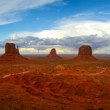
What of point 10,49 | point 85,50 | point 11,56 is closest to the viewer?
point 11,56

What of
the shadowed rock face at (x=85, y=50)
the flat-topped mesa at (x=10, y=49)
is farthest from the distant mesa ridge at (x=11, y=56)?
the shadowed rock face at (x=85, y=50)

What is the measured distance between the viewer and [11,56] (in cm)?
10156

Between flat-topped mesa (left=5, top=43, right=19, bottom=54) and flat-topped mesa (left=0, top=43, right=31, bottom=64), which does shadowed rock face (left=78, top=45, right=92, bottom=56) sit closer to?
flat-topped mesa (left=0, top=43, right=31, bottom=64)

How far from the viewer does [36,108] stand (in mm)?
20172

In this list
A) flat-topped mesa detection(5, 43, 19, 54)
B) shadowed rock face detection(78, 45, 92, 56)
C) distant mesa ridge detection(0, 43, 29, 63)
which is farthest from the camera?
shadowed rock face detection(78, 45, 92, 56)

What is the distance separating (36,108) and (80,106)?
12.4ft

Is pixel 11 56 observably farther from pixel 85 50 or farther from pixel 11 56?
pixel 85 50

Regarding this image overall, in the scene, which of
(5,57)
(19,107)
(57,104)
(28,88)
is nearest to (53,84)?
(28,88)

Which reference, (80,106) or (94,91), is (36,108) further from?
(94,91)

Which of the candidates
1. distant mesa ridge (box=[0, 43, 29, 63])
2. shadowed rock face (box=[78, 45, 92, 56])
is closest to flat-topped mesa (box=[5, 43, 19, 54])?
distant mesa ridge (box=[0, 43, 29, 63])

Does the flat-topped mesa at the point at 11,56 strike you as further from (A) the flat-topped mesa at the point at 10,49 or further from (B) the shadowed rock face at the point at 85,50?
(B) the shadowed rock face at the point at 85,50

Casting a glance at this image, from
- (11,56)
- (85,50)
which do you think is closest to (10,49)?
(11,56)

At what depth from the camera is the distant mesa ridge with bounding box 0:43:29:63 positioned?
96.9m

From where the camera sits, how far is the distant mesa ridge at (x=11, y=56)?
96.9 meters
